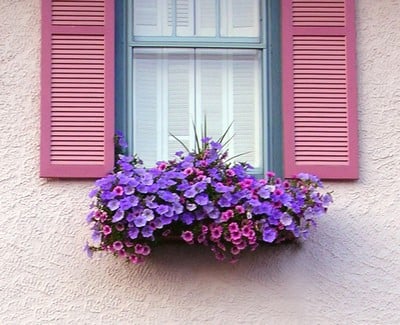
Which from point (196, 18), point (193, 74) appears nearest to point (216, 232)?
point (193, 74)

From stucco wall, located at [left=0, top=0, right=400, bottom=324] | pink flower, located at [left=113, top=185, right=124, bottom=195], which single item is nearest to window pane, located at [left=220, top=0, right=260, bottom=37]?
stucco wall, located at [left=0, top=0, right=400, bottom=324]

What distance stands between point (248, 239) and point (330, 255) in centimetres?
57

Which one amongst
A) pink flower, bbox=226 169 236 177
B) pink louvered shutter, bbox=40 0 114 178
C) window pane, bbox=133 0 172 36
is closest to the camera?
pink flower, bbox=226 169 236 177

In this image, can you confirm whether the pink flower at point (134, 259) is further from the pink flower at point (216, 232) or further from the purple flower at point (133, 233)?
the pink flower at point (216, 232)

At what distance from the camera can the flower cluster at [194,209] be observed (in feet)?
16.2

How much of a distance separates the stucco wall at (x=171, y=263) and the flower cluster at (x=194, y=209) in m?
0.18

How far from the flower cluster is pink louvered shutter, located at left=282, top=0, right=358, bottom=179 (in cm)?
30

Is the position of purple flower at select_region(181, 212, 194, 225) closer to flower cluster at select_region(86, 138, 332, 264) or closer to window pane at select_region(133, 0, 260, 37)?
flower cluster at select_region(86, 138, 332, 264)

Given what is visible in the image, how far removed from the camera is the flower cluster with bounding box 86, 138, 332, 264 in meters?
4.93

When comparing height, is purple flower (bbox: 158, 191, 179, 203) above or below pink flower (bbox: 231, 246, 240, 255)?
above

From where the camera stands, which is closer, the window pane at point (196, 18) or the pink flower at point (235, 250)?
the pink flower at point (235, 250)

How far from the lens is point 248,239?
16.3ft

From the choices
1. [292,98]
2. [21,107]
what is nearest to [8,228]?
[21,107]

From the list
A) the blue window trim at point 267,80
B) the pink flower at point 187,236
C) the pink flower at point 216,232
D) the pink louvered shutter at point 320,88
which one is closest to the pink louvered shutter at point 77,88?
the blue window trim at point 267,80
